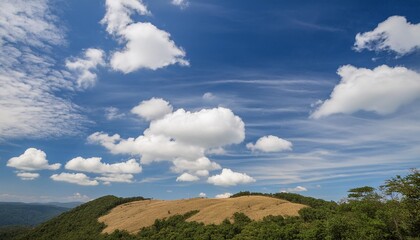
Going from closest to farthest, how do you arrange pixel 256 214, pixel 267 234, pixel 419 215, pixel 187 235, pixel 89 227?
pixel 419 215, pixel 267 234, pixel 187 235, pixel 256 214, pixel 89 227

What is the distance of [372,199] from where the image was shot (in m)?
81.8

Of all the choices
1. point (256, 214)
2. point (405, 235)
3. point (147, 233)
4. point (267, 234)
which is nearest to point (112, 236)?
point (147, 233)

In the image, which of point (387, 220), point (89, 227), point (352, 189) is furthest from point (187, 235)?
point (89, 227)

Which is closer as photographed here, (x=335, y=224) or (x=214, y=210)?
(x=335, y=224)

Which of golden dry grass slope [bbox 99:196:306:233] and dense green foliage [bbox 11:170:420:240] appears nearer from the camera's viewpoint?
dense green foliage [bbox 11:170:420:240]

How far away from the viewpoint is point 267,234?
201 feet

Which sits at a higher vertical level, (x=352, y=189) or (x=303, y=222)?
(x=352, y=189)

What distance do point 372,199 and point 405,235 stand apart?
23127mm

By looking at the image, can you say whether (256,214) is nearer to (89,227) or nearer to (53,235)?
(89,227)

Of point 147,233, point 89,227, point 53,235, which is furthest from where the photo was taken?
point 53,235

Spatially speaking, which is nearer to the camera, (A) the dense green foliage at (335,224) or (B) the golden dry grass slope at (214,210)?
(A) the dense green foliage at (335,224)

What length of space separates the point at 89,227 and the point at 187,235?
71.6m

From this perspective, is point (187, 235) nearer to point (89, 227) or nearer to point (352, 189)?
point (352, 189)

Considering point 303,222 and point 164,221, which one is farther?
point 164,221
